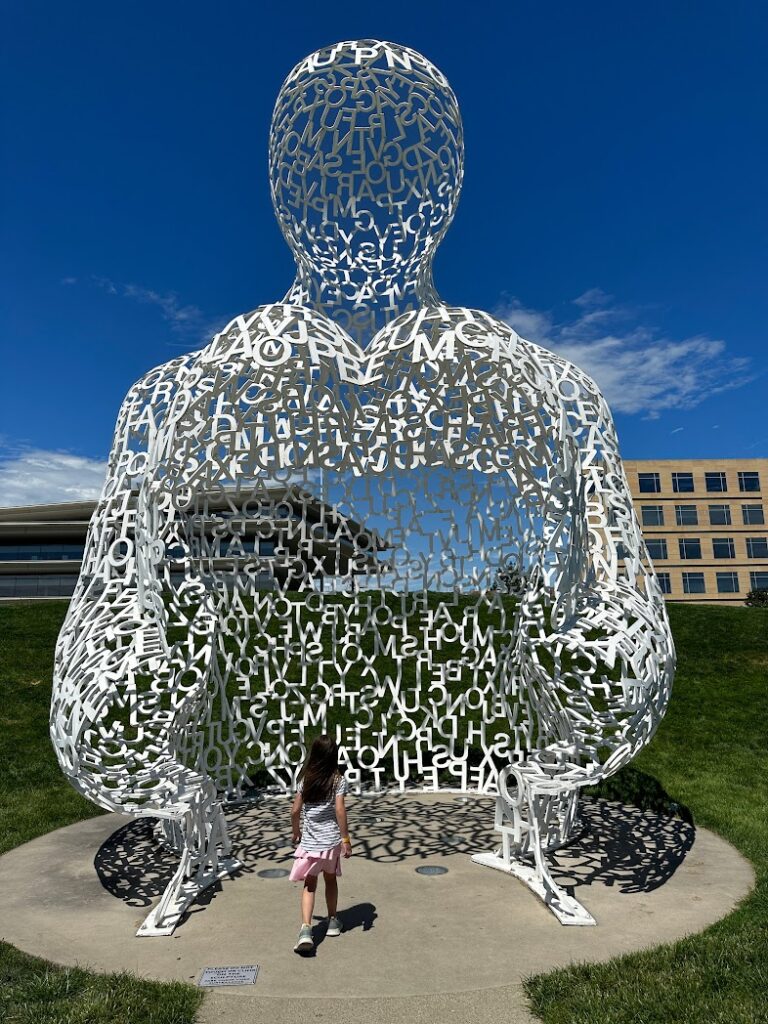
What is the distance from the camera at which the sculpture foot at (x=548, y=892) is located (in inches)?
178

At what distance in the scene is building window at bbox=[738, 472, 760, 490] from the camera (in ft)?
137

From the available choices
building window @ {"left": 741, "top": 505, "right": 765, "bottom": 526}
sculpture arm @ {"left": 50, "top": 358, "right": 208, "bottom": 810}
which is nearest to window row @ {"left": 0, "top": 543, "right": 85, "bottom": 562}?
building window @ {"left": 741, "top": 505, "right": 765, "bottom": 526}

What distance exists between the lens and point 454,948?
13.8 feet

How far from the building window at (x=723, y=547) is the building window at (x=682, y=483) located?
3.02m

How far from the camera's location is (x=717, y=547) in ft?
137

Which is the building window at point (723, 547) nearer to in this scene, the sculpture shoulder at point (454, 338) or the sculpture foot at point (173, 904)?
the sculpture shoulder at point (454, 338)

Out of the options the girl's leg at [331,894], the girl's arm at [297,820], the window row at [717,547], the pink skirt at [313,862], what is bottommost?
Answer: the girl's leg at [331,894]

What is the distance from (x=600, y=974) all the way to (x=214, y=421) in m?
3.83

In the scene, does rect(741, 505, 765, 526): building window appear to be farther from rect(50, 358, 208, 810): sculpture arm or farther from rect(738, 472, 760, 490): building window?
rect(50, 358, 208, 810): sculpture arm

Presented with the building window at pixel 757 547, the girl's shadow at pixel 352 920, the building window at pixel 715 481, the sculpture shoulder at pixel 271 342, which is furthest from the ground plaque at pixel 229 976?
the building window at pixel 757 547

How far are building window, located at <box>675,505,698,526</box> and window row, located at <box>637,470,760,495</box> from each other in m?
0.91

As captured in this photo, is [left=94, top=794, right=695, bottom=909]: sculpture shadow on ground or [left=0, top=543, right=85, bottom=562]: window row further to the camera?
[left=0, top=543, right=85, bottom=562]: window row

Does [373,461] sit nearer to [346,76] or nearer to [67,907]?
[346,76]

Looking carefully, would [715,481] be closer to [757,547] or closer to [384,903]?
[757,547]
